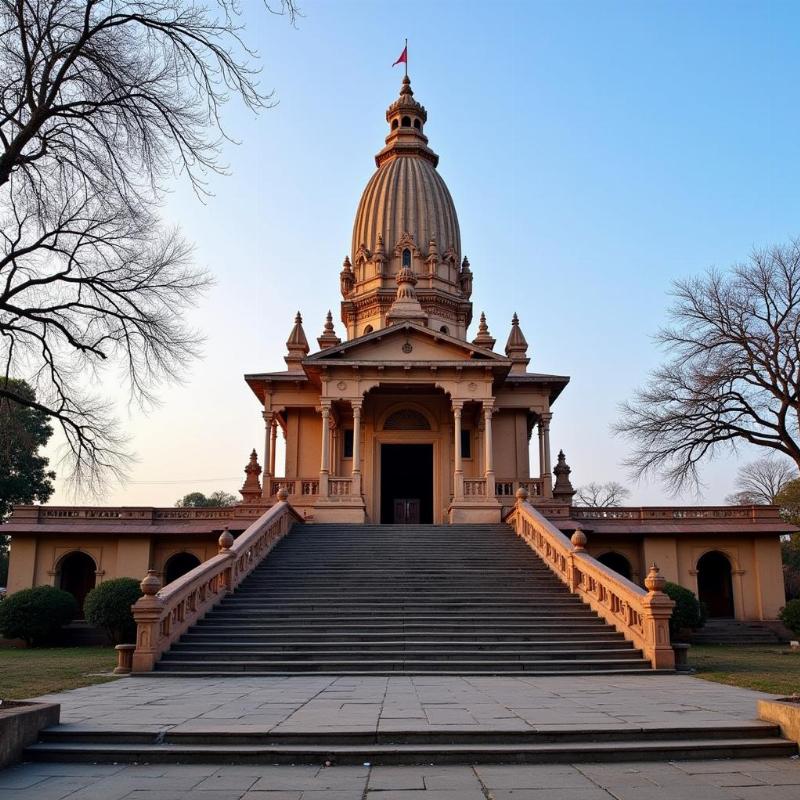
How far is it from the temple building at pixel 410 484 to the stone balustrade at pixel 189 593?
23.7 feet

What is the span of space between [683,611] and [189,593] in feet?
47.8

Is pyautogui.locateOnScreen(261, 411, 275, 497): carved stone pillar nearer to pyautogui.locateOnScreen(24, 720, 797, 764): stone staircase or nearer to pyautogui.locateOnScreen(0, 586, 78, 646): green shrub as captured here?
pyautogui.locateOnScreen(0, 586, 78, 646): green shrub

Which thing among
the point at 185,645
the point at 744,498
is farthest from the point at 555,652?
the point at 744,498

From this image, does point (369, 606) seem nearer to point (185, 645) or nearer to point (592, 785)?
point (185, 645)

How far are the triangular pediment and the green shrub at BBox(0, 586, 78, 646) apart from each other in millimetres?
12053

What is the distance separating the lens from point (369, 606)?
17969 mm

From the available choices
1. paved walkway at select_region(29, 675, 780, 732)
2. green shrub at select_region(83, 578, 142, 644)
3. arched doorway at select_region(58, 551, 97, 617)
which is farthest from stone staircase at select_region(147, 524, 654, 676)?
arched doorway at select_region(58, 551, 97, 617)

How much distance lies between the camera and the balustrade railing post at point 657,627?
14.6 m

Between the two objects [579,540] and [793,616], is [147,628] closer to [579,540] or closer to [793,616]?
[579,540]

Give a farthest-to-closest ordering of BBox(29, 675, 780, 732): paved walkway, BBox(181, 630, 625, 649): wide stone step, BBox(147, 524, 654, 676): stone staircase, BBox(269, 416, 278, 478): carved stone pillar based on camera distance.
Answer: BBox(269, 416, 278, 478): carved stone pillar, BBox(181, 630, 625, 649): wide stone step, BBox(147, 524, 654, 676): stone staircase, BBox(29, 675, 780, 732): paved walkway

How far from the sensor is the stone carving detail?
33344 mm

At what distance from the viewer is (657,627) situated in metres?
14.9

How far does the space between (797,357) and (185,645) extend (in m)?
23.5

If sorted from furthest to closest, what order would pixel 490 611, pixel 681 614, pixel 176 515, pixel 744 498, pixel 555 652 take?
pixel 744 498 → pixel 176 515 → pixel 681 614 → pixel 490 611 → pixel 555 652
